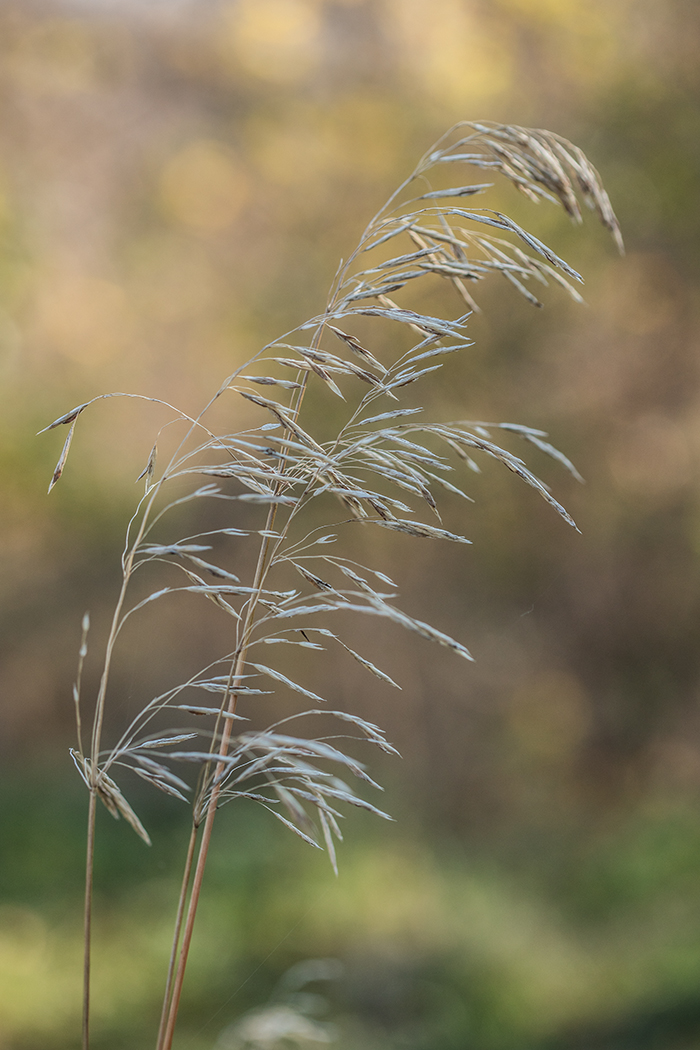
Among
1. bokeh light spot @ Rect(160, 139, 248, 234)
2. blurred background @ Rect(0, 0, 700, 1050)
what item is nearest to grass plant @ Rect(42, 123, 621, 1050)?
blurred background @ Rect(0, 0, 700, 1050)

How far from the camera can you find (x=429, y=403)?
3637 mm

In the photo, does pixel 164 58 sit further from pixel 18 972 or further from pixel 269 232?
pixel 18 972

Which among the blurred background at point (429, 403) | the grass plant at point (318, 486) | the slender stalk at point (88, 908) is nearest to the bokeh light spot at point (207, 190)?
the blurred background at point (429, 403)

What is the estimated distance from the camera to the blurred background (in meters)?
3.28

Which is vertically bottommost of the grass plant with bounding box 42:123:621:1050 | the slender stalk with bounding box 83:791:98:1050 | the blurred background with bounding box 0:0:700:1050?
the slender stalk with bounding box 83:791:98:1050

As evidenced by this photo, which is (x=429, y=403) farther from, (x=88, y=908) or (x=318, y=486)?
(x=88, y=908)

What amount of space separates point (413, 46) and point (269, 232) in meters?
1.13

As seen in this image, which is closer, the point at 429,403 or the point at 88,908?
the point at 88,908

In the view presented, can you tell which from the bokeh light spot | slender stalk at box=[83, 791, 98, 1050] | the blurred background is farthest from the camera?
the bokeh light spot

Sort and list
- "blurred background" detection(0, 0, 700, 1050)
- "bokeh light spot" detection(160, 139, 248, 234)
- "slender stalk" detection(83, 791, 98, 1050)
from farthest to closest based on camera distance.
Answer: "bokeh light spot" detection(160, 139, 248, 234)
"blurred background" detection(0, 0, 700, 1050)
"slender stalk" detection(83, 791, 98, 1050)

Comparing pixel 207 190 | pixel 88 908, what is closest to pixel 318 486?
pixel 88 908

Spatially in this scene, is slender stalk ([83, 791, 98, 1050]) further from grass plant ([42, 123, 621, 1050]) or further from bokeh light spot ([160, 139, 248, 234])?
bokeh light spot ([160, 139, 248, 234])

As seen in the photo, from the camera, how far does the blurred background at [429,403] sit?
328 cm

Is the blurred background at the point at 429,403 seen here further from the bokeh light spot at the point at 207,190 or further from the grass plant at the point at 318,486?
the grass plant at the point at 318,486
